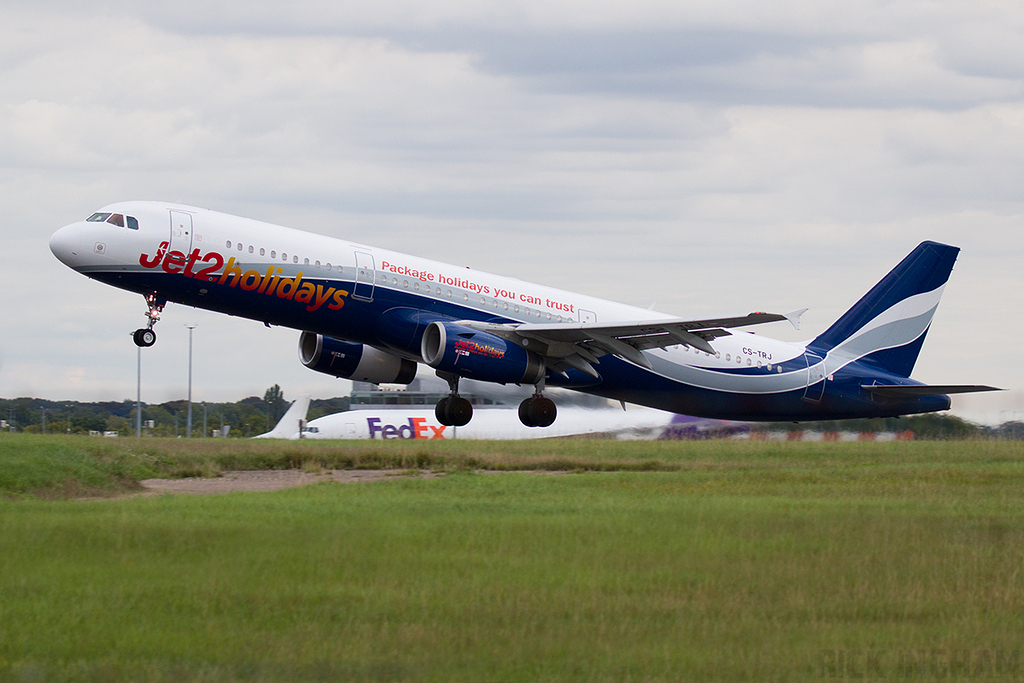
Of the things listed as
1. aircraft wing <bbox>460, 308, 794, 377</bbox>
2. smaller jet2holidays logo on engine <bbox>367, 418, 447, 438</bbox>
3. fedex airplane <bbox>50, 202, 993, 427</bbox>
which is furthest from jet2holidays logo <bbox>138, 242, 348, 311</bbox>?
smaller jet2holidays logo on engine <bbox>367, 418, 447, 438</bbox>

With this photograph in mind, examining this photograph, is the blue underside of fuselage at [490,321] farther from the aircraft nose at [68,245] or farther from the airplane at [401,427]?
the airplane at [401,427]

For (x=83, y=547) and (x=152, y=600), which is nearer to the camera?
(x=152, y=600)

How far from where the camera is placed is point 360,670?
10.1m

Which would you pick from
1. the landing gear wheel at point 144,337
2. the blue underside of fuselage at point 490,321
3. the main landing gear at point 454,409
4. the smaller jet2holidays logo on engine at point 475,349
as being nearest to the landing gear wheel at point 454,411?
the main landing gear at point 454,409

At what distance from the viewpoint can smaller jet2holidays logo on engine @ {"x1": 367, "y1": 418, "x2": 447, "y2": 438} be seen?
58438mm

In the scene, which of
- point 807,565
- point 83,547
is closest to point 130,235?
point 83,547

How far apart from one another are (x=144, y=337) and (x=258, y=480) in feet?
16.5

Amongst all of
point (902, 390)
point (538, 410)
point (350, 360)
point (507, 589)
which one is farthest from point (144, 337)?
point (902, 390)

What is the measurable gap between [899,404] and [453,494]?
1991 cm

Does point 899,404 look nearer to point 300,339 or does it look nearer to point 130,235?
point 300,339

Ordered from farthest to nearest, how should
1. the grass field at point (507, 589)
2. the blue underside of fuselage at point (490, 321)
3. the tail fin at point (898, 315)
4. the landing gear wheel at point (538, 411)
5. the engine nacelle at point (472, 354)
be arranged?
the tail fin at point (898, 315)
the landing gear wheel at point (538, 411)
the engine nacelle at point (472, 354)
the blue underside of fuselage at point (490, 321)
the grass field at point (507, 589)

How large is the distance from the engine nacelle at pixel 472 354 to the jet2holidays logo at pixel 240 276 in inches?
102

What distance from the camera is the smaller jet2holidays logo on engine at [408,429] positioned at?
5844cm

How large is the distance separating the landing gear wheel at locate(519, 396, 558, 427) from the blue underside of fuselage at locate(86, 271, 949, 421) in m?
0.79
